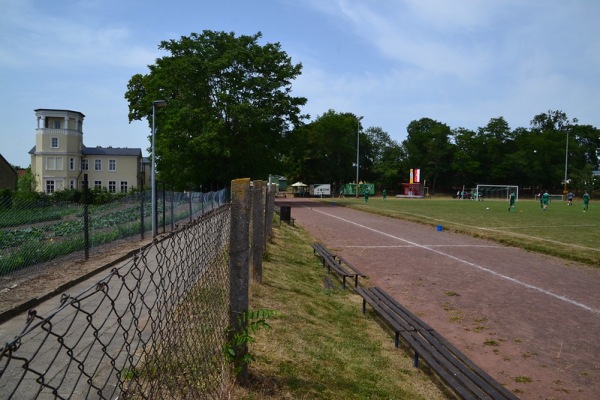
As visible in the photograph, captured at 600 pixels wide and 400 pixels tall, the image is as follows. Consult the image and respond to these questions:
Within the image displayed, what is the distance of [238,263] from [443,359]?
294 centimetres

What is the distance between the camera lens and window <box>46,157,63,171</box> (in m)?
63.4

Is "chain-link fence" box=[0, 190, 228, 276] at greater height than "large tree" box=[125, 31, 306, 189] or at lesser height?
lesser

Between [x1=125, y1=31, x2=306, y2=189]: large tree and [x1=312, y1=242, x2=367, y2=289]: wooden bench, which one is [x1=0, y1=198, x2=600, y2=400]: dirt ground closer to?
[x1=312, y1=242, x2=367, y2=289]: wooden bench

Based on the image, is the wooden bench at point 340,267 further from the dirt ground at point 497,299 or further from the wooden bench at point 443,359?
the wooden bench at point 443,359

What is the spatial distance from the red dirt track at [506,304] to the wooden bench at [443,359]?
0.49 m

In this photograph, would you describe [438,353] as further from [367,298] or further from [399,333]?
[367,298]

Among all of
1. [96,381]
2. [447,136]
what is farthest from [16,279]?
[447,136]

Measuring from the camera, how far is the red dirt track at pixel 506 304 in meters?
5.98

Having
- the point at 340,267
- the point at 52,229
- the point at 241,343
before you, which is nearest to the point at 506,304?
the point at 340,267

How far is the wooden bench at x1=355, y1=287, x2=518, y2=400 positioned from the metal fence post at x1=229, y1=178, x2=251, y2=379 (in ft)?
7.74

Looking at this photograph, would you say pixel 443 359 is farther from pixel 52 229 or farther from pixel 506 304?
pixel 52 229

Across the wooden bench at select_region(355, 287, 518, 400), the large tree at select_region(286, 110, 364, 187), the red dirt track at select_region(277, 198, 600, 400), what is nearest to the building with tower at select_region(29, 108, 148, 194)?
the large tree at select_region(286, 110, 364, 187)

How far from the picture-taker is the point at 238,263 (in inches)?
159

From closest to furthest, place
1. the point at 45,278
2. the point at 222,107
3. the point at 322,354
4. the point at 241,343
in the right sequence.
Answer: the point at 241,343 < the point at 322,354 < the point at 45,278 < the point at 222,107
